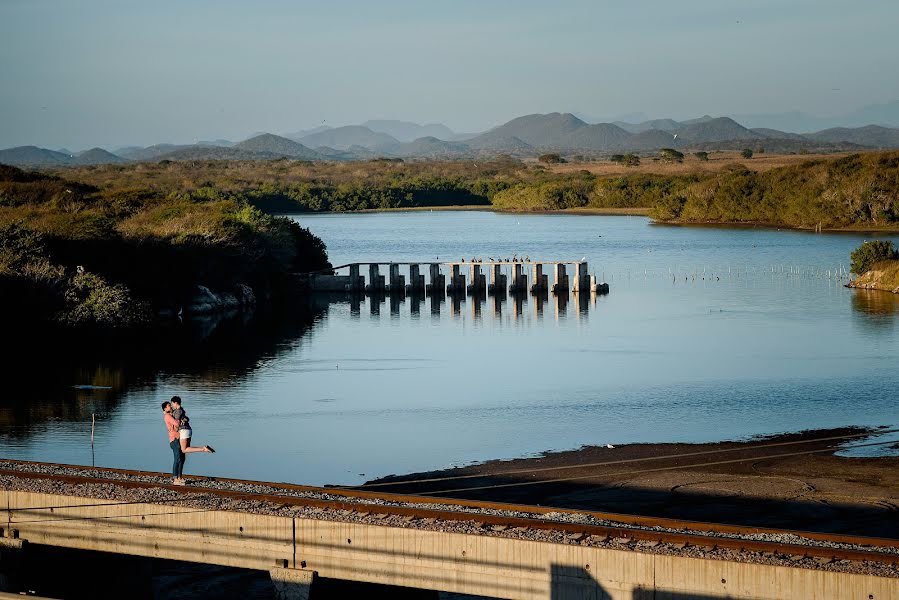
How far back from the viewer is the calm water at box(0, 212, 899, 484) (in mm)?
26078

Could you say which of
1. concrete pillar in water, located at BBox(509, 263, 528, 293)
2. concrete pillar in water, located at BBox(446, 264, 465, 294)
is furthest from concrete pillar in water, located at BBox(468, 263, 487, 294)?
concrete pillar in water, located at BBox(509, 263, 528, 293)

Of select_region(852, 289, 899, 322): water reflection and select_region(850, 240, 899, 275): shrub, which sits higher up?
select_region(850, 240, 899, 275): shrub

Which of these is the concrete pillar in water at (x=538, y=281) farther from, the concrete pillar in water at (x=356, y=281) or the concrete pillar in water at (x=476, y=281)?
the concrete pillar in water at (x=356, y=281)

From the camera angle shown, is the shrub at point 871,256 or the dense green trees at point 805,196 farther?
the dense green trees at point 805,196

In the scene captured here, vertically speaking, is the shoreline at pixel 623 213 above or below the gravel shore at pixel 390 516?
above

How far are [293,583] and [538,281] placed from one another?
158 feet

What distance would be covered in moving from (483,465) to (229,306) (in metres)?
33.9

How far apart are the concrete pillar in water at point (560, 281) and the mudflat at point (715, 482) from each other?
35.7 meters

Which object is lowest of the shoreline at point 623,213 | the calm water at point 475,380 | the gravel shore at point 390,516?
the calm water at point 475,380

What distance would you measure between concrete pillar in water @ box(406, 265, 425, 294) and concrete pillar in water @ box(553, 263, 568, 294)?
6834 millimetres

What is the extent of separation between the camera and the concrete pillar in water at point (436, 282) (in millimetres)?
63625

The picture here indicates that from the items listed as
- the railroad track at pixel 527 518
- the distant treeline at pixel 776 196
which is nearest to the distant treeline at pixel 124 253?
the railroad track at pixel 527 518

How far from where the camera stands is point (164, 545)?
15102 millimetres

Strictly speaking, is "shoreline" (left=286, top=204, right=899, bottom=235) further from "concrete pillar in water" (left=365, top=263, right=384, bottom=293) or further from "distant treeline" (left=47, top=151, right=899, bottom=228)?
"concrete pillar in water" (left=365, top=263, right=384, bottom=293)
